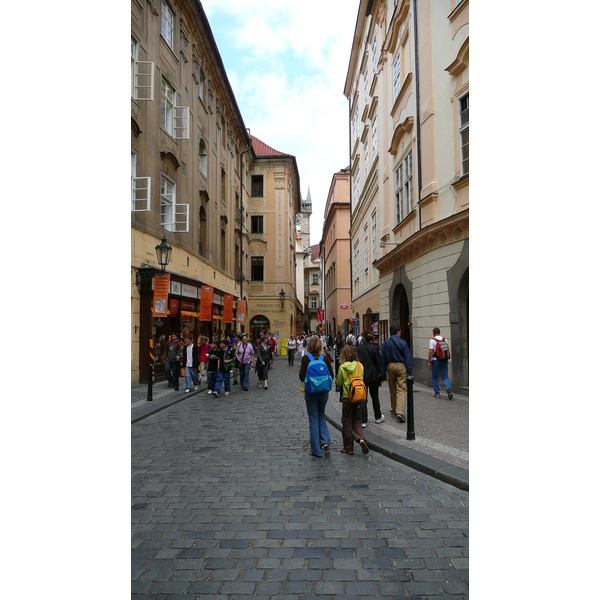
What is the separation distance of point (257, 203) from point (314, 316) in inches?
2219

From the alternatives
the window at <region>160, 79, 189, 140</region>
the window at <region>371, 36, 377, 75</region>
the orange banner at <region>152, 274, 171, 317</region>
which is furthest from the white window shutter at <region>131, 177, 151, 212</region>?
the window at <region>371, 36, 377, 75</region>

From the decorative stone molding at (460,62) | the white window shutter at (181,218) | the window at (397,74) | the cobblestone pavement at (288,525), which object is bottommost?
the cobblestone pavement at (288,525)

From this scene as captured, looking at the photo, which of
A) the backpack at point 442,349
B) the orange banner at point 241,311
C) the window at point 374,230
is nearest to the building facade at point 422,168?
the window at point 374,230

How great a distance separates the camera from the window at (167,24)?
18.1 m

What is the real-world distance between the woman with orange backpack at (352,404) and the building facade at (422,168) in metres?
5.63

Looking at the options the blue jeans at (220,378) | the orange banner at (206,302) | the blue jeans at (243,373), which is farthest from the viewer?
the orange banner at (206,302)

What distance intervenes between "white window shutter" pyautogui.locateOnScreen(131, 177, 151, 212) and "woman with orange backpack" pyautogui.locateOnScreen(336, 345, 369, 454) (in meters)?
10.8

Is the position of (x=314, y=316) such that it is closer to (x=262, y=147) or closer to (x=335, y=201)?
(x=335, y=201)

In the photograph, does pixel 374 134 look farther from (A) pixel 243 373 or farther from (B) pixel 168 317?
(A) pixel 243 373

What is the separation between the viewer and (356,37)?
87.8 feet

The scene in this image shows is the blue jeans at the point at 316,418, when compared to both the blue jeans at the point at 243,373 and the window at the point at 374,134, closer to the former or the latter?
the blue jeans at the point at 243,373

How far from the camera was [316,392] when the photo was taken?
673 centimetres

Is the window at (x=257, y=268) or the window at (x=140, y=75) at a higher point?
the window at (x=140, y=75)

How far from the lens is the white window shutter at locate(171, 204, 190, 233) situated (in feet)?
61.1
